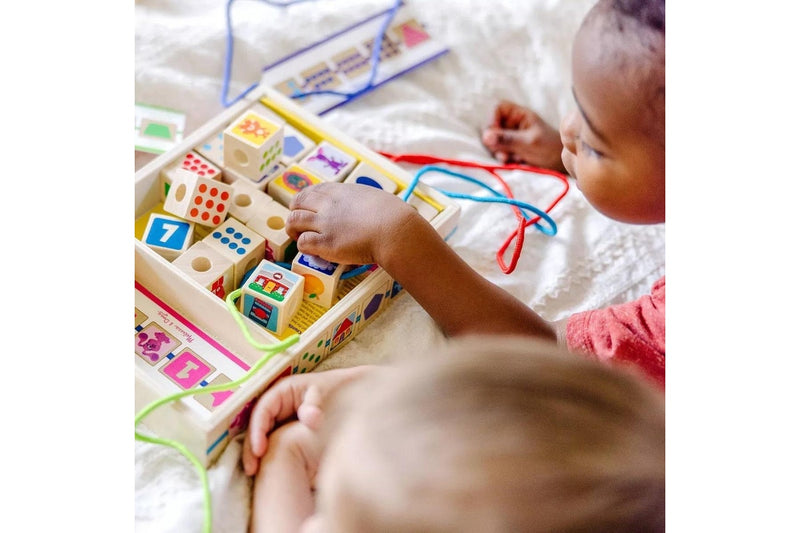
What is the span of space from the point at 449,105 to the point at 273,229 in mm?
354

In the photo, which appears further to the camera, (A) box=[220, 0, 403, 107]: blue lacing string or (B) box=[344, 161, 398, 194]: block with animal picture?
(A) box=[220, 0, 403, 107]: blue lacing string

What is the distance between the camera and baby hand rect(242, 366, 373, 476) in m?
0.69

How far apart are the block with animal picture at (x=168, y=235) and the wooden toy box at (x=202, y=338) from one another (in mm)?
14

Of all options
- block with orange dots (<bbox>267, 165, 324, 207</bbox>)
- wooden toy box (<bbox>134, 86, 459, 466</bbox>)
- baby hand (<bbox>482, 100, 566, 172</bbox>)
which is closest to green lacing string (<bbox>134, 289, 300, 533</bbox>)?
wooden toy box (<bbox>134, 86, 459, 466</bbox>)

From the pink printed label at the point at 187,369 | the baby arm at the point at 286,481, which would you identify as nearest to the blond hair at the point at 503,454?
the baby arm at the point at 286,481

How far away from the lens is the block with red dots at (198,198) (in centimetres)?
79

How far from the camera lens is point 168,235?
2.59ft

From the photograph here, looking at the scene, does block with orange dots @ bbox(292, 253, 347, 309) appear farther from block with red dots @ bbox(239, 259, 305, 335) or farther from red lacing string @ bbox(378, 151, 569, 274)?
red lacing string @ bbox(378, 151, 569, 274)

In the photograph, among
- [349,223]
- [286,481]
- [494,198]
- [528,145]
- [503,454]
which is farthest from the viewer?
[528,145]

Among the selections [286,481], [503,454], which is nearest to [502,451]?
[503,454]

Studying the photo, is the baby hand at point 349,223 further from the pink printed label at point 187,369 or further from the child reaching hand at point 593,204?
the pink printed label at point 187,369

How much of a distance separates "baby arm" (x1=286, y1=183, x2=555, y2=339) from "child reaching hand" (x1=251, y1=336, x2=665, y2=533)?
21cm

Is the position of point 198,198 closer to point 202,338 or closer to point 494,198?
point 202,338
